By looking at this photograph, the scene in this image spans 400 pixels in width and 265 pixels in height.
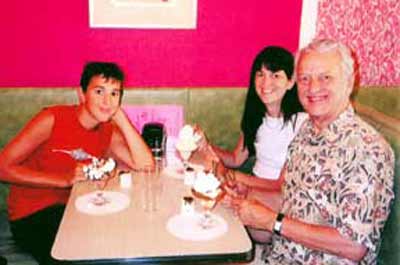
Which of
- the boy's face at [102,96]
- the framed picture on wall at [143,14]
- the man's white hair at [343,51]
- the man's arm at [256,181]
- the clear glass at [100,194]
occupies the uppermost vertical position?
the framed picture on wall at [143,14]

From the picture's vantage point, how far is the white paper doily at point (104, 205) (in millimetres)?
2070

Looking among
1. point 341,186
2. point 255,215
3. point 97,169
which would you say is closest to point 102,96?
point 97,169

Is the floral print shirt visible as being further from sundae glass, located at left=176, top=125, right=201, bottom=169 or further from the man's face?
Result: sundae glass, located at left=176, top=125, right=201, bottom=169

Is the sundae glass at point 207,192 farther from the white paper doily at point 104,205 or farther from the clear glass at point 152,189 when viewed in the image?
the white paper doily at point 104,205

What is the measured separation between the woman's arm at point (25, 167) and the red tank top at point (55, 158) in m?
0.07

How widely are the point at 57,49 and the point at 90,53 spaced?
7.6 inches

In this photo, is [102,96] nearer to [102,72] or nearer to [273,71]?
[102,72]

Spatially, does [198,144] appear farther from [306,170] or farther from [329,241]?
[329,241]

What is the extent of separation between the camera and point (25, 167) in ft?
8.12

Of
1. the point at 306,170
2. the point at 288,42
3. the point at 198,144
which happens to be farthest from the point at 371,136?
the point at 288,42

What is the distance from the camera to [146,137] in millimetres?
2957

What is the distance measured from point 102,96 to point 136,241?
2.89 ft

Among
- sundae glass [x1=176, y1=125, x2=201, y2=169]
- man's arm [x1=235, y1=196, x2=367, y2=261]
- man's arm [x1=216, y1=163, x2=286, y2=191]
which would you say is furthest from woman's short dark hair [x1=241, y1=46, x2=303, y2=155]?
man's arm [x1=235, y1=196, x2=367, y2=261]

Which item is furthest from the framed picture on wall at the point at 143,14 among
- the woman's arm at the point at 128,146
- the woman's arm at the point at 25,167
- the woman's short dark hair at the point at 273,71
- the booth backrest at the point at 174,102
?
the woman's arm at the point at 25,167
